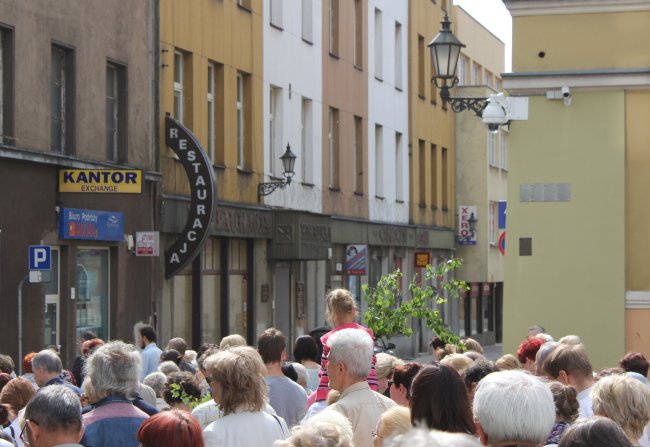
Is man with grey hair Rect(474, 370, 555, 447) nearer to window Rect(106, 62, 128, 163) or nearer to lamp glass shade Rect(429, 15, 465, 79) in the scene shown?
lamp glass shade Rect(429, 15, 465, 79)

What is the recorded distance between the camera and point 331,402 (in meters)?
8.27

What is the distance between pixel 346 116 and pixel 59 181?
17183mm

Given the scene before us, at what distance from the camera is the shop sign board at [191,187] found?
26516mm

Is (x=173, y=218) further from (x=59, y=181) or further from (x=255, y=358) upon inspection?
(x=255, y=358)

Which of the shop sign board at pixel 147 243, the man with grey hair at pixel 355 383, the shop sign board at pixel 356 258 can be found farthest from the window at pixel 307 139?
the man with grey hair at pixel 355 383

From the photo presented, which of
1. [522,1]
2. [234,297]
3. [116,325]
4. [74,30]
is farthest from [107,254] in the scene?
[522,1]

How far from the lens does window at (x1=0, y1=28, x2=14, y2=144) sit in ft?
69.6

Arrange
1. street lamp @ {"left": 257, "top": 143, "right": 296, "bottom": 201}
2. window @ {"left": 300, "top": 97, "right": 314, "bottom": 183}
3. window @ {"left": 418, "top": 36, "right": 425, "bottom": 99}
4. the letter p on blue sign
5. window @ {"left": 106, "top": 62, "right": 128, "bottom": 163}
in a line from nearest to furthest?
the letter p on blue sign, window @ {"left": 106, "top": 62, "right": 128, "bottom": 163}, street lamp @ {"left": 257, "top": 143, "right": 296, "bottom": 201}, window @ {"left": 300, "top": 97, "right": 314, "bottom": 183}, window @ {"left": 418, "top": 36, "right": 425, "bottom": 99}

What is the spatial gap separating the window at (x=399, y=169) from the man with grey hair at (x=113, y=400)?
3678cm

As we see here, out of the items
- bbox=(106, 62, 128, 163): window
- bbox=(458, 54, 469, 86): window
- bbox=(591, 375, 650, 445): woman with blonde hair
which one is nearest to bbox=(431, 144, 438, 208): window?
bbox=(458, 54, 469, 86): window

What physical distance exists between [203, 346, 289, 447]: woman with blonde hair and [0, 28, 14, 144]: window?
1417cm

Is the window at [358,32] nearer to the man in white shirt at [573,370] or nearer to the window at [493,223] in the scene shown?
the window at [493,223]

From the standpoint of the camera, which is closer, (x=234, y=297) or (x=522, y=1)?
(x=522, y=1)

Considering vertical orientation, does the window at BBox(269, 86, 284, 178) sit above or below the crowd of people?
above
